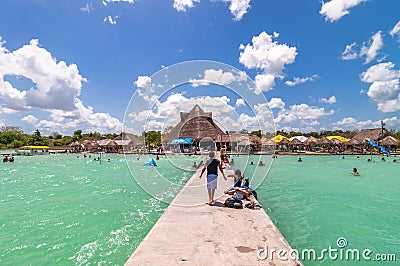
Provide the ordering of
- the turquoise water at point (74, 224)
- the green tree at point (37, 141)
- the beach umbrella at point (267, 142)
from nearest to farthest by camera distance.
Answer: the turquoise water at point (74, 224)
the beach umbrella at point (267, 142)
the green tree at point (37, 141)

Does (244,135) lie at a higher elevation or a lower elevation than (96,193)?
higher

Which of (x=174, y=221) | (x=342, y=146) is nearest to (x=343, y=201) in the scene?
(x=174, y=221)

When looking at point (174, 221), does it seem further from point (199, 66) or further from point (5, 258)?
point (199, 66)

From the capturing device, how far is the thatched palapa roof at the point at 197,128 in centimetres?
3697

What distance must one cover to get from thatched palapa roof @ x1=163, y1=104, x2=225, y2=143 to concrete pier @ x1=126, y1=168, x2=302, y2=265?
3114 cm

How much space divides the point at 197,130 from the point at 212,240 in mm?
34014

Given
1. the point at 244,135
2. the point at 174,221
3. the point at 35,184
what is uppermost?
the point at 244,135

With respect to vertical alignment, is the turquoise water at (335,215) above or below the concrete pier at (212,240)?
below

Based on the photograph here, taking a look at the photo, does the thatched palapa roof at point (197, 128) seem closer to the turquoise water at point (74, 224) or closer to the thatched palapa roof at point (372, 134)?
the turquoise water at point (74, 224)

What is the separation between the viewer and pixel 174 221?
4801 millimetres

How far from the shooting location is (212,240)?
382 cm

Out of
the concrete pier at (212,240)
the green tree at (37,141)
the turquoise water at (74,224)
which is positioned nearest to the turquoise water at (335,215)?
the concrete pier at (212,240)

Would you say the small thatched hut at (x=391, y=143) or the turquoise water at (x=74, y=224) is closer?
the turquoise water at (x=74, y=224)

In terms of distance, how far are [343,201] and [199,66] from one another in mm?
8483
